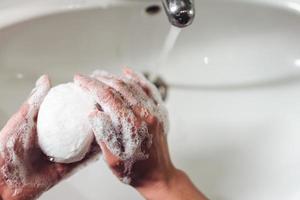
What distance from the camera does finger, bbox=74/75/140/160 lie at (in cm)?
50

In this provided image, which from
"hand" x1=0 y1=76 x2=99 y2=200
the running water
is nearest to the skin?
"hand" x1=0 y1=76 x2=99 y2=200

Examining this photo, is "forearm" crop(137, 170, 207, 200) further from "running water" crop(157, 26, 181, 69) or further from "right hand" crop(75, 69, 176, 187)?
"running water" crop(157, 26, 181, 69)

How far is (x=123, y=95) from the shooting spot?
0.52 metres

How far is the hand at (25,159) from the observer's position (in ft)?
1.65

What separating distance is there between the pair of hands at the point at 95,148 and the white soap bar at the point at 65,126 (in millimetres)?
11

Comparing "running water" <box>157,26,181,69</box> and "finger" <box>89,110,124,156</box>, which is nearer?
"finger" <box>89,110,124,156</box>

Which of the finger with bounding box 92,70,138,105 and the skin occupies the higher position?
the finger with bounding box 92,70,138,105

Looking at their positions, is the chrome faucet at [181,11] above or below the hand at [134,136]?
above

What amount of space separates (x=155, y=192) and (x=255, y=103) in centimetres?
23

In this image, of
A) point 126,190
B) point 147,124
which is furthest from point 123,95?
point 126,190

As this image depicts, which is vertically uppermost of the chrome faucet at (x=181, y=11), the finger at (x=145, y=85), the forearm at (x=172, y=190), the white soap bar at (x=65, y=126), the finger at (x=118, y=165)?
the chrome faucet at (x=181, y=11)

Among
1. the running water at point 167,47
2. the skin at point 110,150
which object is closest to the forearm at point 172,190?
the skin at point 110,150

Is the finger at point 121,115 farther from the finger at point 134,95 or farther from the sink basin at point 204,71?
Result: the sink basin at point 204,71

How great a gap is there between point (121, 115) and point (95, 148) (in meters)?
0.06
